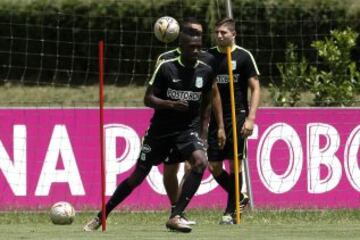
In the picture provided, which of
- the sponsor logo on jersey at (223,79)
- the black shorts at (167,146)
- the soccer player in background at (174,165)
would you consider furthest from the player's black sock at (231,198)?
the black shorts at (167,146)

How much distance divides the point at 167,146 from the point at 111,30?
1089cm

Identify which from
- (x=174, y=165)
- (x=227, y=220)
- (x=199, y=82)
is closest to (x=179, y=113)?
(x=199, y=82)

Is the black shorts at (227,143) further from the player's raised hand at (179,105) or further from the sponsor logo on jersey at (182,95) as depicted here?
the player's raised hand at (179,105)

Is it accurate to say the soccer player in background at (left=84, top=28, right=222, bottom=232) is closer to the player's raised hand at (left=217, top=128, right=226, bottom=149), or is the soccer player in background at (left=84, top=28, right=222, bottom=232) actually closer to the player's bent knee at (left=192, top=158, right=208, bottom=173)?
the player's bent knee at (left=192, top=158, right=208, bottom=173)

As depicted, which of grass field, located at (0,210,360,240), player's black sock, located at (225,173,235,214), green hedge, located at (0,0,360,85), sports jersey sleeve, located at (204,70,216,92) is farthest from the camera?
green hedge, located at (0,0,360,85)

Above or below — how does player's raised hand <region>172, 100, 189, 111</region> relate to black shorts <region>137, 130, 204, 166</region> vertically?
above

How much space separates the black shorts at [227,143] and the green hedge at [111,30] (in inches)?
327

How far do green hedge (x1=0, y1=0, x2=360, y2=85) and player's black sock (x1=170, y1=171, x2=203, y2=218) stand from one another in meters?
10.3

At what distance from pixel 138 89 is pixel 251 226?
35.6ft

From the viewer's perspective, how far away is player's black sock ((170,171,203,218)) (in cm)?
1099

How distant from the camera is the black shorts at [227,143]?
13086mm

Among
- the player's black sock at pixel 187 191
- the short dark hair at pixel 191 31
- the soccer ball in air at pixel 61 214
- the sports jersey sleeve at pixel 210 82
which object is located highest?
the short dark hair at pixel 191 31

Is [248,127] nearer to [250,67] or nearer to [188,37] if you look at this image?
[250,67]

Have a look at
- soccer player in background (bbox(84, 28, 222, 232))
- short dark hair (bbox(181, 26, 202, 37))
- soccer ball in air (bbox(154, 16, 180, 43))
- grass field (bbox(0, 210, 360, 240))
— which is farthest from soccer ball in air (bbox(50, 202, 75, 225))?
soccer ball in air (bbox(154, 16, 180, 43))
